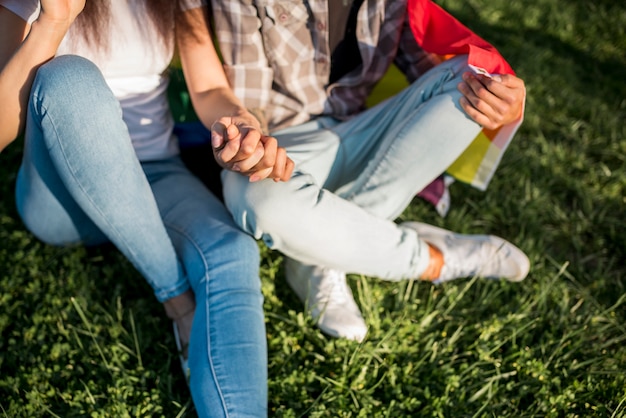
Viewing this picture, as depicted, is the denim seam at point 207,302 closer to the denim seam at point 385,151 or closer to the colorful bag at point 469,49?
the denim seam at point 385,151

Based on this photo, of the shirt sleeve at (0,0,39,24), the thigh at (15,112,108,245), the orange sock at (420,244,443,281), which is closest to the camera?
the shirt sleeve at (0,0,39,24)

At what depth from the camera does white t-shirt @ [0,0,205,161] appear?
183 cm

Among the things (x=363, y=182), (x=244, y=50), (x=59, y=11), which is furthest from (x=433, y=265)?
(x=59, y=11)

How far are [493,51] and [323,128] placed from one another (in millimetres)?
632

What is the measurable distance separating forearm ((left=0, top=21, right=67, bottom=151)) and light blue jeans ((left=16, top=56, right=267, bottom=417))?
6 centimetres

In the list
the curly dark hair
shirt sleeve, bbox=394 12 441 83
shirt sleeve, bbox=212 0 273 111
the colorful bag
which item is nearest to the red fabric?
the colorful bag

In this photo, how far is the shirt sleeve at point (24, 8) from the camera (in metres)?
1.70

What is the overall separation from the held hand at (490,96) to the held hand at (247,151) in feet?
1.98

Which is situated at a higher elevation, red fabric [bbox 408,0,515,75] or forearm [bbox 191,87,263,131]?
red fabric [bbox 408,0,515,75]

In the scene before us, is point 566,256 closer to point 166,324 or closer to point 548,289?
point 548,289

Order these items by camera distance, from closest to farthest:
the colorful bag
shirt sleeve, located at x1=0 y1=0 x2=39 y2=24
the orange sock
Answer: shirt sleeve, located at x1=0 y1=0 x2=39 y2=24 < the colorful bag < the orange sock

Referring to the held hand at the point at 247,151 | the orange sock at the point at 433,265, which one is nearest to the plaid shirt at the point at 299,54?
the held hand at the point at 247,151

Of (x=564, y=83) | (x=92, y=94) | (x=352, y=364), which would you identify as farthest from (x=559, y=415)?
(x=564, y=83)

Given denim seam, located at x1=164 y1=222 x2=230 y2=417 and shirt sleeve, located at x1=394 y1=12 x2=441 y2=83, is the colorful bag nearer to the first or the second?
shirt sleeve, located at x1=394 y1=12 x2=441 y2=83
